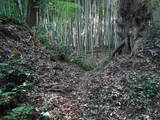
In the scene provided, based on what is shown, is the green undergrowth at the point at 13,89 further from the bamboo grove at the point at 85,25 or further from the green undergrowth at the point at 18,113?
the bamboo grove at the point at 85,25

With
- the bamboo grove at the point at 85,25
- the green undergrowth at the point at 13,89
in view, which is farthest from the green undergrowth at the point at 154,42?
the bamboo grove at the point at 85,25

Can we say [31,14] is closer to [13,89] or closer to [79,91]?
[79,91]

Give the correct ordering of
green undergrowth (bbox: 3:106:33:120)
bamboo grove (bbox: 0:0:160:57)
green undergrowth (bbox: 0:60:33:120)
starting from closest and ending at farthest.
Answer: green undergrowth (bbox: 3:106:33:120) < green undergrowth (bbox: 0:60:33:120) < bamboo grove (bbox: 0:0:160:57)

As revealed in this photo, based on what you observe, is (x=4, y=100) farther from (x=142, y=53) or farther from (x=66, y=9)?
(x=66, y=9)

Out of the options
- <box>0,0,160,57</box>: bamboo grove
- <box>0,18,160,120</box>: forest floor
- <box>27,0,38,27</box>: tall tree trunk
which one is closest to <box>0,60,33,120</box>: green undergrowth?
<box>0,18,160,120</box>: forest floor

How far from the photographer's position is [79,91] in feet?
12.0

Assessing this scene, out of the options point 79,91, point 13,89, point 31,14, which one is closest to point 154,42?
point 79,91

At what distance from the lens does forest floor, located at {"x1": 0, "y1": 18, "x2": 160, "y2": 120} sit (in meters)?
2.76

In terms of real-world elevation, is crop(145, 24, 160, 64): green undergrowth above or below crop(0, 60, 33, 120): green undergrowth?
above

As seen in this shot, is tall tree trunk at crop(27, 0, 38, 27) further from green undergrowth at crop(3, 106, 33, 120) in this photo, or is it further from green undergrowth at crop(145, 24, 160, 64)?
green undergrowth at crop(3, 106, 33, 120)

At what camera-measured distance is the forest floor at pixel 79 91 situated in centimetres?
276

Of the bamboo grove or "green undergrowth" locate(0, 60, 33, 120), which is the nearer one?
"green undergrowth" locate(0, 60, 33, 120)

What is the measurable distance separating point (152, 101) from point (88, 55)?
5895 mm

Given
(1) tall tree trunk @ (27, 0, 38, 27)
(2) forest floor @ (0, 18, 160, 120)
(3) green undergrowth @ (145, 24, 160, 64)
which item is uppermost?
(1) tall tree trunk @ (27, 0, 38, 27)
